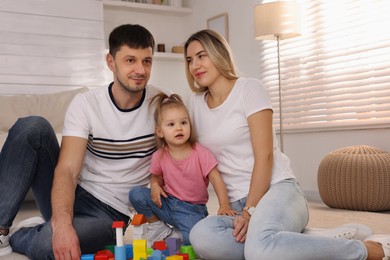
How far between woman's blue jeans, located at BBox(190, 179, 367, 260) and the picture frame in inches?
128

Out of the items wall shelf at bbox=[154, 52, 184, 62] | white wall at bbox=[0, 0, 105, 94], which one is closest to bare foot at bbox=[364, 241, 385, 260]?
white wall at bbox=[0, 0, 105, 94]

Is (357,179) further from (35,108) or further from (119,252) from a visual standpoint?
(35,108)

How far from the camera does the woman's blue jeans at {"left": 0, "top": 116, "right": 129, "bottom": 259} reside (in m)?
1.94

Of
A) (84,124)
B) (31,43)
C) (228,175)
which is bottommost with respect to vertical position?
(228,175)

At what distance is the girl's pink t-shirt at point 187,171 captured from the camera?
6.70ft

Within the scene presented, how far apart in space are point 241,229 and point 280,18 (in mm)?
2382

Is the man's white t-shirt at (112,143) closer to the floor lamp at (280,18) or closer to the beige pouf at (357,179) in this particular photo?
the beige pouf at (357,179)

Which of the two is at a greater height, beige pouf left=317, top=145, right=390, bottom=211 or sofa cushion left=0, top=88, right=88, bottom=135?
Result: sofa cushion left=0, top=88, right=88, bottom=135

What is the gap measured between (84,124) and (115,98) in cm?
18

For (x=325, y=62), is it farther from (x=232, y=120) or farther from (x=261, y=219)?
(x=261, y=219)

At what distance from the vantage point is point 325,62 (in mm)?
3943

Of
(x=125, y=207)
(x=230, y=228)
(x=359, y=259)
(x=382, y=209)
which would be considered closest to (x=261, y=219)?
(x=230, y=228)

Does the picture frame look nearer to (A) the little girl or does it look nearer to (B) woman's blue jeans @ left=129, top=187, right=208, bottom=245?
(A) the little girl

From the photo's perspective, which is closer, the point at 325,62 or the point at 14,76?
the point at 325,62
